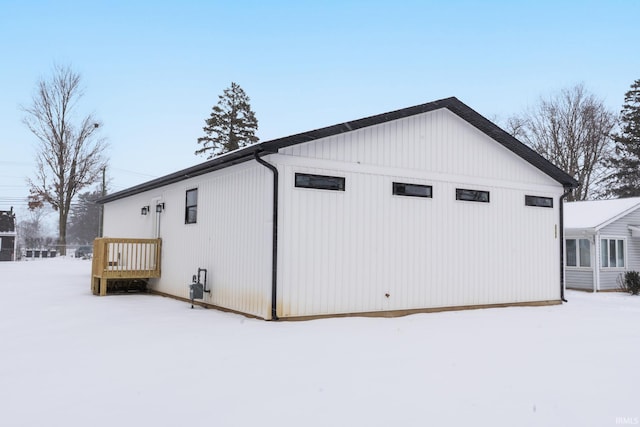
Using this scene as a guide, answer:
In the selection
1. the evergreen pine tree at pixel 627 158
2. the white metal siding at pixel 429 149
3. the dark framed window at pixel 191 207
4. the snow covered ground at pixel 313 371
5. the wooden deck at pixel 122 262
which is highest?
the evergreen pine tree at pixel 627 158

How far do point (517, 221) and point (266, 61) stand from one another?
17.7m

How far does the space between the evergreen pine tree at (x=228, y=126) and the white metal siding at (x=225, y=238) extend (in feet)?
82.0

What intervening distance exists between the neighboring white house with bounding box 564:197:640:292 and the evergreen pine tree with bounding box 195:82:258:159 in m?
26.1

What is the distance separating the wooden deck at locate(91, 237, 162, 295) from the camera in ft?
36.3

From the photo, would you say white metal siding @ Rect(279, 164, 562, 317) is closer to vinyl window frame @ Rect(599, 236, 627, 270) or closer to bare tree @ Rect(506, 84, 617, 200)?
vinyl window frame @ Rect(599, 236, 627, 270)

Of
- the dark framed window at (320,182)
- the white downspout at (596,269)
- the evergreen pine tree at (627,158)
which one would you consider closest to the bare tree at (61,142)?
the dark framed window at (320,182)

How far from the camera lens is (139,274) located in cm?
1158

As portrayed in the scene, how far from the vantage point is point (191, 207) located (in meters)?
10.6

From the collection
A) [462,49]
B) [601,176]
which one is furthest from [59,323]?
[601,176]

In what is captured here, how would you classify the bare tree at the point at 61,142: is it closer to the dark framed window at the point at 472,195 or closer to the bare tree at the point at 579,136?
the dark framed window at the point at 472,195

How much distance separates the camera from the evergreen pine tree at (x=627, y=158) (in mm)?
30000

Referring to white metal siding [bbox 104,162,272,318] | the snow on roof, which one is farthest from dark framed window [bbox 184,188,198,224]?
the snow on roof

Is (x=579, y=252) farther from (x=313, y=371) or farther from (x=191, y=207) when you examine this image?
(x=313, y=371)

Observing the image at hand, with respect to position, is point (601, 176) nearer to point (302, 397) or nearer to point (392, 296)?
point (392, 296)
